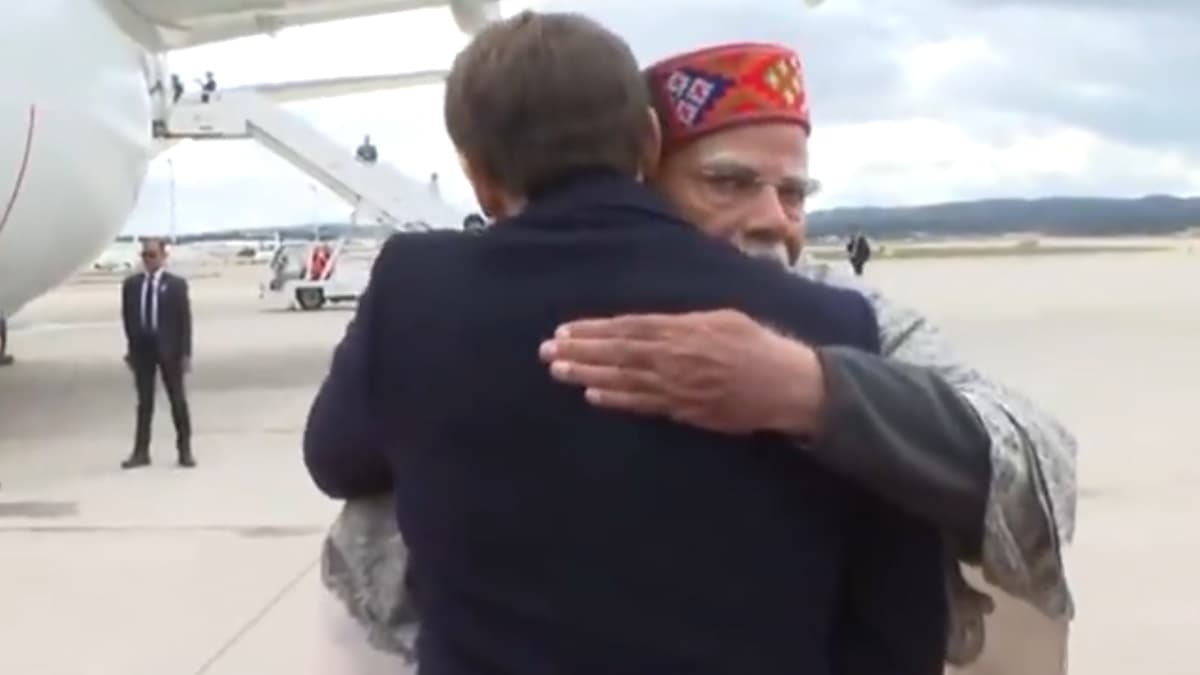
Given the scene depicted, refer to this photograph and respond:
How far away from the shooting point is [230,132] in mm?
20141

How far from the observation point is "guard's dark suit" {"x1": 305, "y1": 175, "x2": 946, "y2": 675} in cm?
171

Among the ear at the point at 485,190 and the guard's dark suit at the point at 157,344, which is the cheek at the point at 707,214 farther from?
the guard's dark suit at the point at 157,344

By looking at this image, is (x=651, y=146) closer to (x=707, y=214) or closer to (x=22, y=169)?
(x=707, y=214)

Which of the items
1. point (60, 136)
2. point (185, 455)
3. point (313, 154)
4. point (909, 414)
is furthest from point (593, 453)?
point (313, 154)

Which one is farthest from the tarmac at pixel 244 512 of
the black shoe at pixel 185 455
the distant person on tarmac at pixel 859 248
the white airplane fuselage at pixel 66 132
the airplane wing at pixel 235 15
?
the distant person on tarmac at pixel 859 248

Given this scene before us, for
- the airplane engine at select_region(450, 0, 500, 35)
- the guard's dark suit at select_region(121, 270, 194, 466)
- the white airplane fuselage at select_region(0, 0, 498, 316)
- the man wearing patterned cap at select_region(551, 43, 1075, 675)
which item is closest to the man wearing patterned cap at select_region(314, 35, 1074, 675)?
the man wearing patterned cap at select_region(551, 43, 1075, 675)

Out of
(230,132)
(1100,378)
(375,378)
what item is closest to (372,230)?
(230,132)

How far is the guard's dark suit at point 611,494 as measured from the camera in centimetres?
171

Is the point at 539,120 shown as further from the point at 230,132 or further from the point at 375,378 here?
the point at 230,132

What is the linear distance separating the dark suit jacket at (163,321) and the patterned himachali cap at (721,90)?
9985mm

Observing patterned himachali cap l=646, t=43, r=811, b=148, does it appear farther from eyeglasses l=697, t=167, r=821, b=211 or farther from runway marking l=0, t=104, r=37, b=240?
runway marking l=0, t=104, r=37, b=240

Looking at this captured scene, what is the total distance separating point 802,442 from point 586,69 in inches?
16.4

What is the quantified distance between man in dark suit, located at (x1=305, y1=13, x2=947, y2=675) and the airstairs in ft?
55.1

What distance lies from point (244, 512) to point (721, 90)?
7784 millimetres
